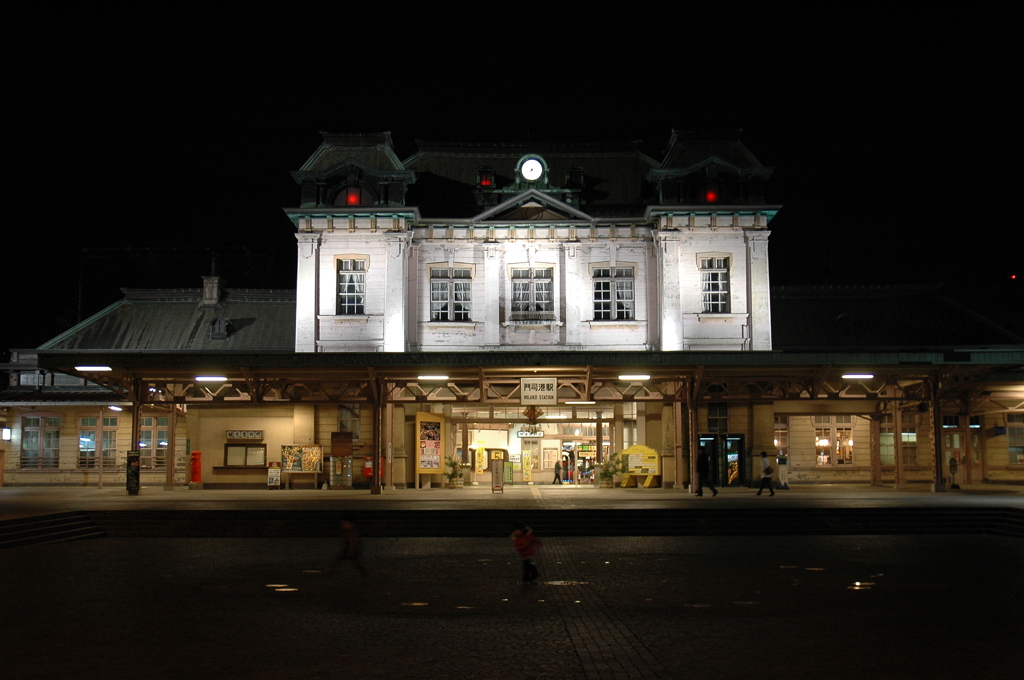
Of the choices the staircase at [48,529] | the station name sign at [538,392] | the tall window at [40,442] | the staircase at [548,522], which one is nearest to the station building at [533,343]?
the tall window at [40,442]

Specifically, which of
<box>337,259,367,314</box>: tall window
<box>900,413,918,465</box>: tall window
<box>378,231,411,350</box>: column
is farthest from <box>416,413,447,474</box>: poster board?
<box>900,413,918,465</box>: tall window

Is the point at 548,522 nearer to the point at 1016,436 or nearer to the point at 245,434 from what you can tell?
the point at 245,434

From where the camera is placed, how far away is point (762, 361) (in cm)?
2522

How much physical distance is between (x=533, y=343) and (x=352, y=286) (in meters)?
6.51

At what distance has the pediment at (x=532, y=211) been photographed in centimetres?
3069

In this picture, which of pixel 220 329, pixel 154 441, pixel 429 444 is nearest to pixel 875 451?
pixel 429 444

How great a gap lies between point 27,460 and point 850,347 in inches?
1229

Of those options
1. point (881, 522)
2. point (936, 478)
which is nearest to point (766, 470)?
point (936, 478)

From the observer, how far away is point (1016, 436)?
3400cm

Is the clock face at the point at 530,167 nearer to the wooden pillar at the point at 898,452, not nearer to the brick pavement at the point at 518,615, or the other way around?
the wooden pillar at the point at 898,452

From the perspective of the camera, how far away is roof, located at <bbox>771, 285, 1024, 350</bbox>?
110ft

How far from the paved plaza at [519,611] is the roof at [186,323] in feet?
57.5

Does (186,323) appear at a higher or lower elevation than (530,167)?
lower

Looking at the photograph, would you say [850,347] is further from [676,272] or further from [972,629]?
[972,629]
